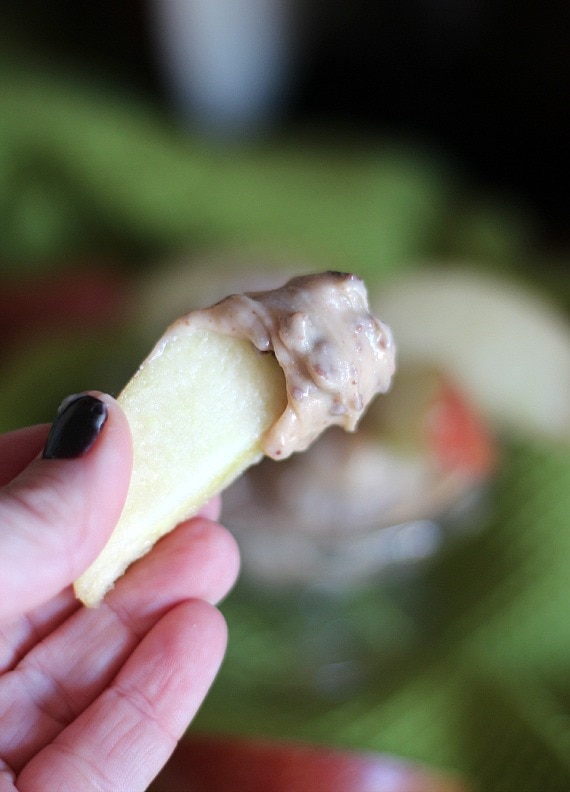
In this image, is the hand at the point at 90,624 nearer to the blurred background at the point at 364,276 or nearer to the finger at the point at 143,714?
the finger at the point at 143,714

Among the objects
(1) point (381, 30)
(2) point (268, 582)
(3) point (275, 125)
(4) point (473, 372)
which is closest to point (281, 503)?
(2) point (268, 582)

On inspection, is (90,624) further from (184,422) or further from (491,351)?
(491,351)

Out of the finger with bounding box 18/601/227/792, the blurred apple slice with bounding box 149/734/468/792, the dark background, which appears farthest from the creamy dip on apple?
the dark background


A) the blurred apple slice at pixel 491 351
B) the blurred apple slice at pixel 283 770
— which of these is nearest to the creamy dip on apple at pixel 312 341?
the blurred apple slice at pixel 283 770

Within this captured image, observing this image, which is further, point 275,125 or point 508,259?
point 275,125

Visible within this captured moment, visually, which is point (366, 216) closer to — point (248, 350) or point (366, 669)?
point (366, 669)

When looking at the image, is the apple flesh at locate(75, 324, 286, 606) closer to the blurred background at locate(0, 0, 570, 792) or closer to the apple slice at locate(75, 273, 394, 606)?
the apple slice at locate(75, 273, 394, 606)
